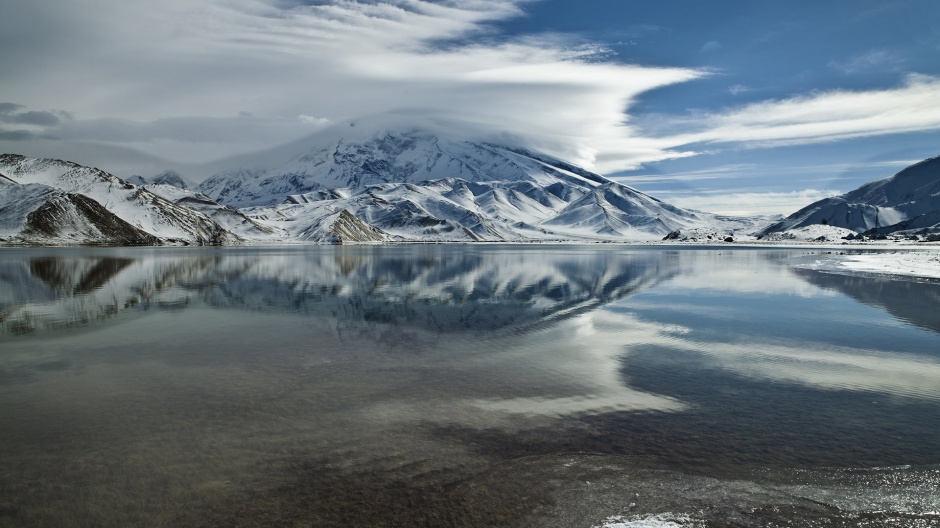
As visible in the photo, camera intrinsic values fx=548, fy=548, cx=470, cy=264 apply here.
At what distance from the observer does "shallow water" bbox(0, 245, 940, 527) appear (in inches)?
441

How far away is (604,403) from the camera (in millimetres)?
17562

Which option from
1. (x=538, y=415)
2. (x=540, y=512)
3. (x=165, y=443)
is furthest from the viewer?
(x=538, y=415)

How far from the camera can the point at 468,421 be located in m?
15.8

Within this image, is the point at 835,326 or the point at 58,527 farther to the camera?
the point at 835,326

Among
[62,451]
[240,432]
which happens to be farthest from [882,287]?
[62,451]

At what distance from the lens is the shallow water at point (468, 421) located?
11211 mm

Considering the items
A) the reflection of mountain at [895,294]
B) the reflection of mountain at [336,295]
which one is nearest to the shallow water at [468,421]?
the reflection of mountain at [336,295]

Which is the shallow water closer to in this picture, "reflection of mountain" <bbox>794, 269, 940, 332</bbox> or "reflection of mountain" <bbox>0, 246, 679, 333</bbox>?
"reflection of mountain" <bbox>0, 246, 679, 333</bbox>

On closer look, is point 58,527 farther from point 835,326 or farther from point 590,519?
point 835,326

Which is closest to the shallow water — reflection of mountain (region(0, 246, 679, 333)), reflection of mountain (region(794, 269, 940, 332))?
reflection of mountain (region(0, 246, 679, 333))

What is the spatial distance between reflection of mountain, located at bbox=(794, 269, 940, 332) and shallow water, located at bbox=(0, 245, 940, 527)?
1.64 metres

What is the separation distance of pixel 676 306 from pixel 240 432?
33537 mm

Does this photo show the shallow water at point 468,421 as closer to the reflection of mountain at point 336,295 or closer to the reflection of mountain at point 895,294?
the reflection of mountain at point 336,295

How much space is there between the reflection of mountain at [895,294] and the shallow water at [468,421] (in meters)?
1.64
